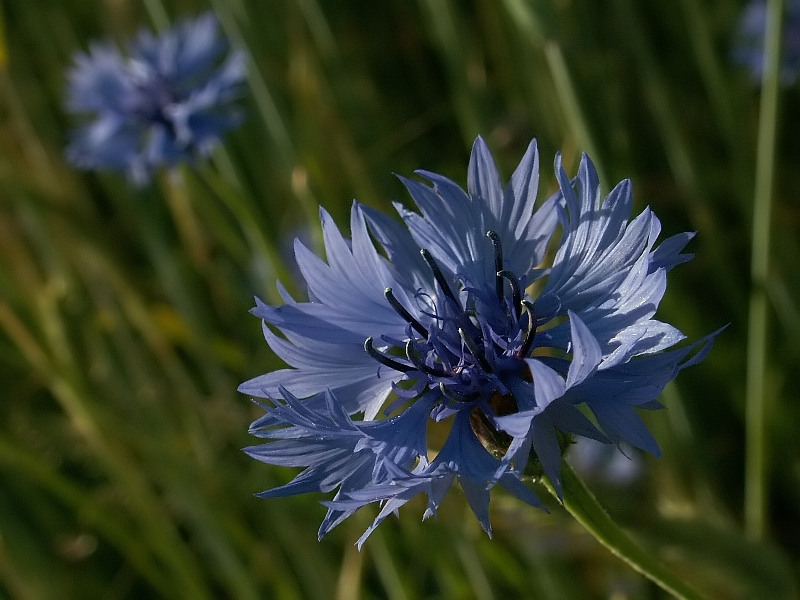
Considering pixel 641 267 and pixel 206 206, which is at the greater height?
pixel 206 206

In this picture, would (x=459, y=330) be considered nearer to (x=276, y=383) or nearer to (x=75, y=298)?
(x=276, y=383)

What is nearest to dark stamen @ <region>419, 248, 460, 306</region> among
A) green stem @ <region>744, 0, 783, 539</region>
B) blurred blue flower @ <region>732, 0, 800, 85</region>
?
green stem @ <region>744, 0, 783, 539</region>

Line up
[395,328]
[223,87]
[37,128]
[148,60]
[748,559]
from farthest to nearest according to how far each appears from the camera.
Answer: [37,128] → [148,60] → [223,87] → [748,559] → [395,328]

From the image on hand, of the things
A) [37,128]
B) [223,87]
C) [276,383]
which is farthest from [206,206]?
[276,383]

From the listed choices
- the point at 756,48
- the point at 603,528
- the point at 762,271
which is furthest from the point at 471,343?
the point at 756,48

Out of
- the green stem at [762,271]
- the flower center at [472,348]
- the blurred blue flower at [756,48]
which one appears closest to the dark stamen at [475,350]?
the flower center at [472,348]

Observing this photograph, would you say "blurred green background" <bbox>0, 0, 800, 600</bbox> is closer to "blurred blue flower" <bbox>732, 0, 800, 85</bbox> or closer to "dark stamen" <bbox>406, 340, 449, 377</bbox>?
"blurred blue flower" <bbox>732, 0, 800, 85</bbox>

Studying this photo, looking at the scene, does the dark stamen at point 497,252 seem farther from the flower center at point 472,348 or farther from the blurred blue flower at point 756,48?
the blurred blue flower at point 756,48
